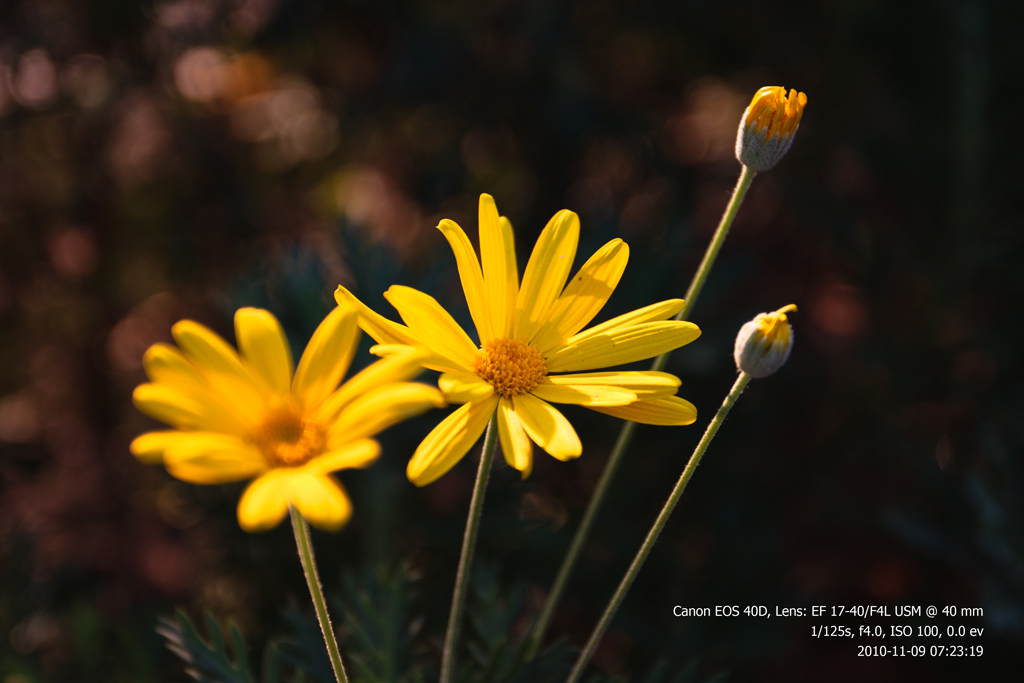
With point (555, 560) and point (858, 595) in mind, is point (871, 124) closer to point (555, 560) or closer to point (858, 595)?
point (858, 595)

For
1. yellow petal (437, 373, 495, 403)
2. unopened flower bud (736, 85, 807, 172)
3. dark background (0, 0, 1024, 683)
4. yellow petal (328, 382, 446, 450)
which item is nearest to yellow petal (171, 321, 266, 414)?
yellow petal (328, 382, 446, 450)

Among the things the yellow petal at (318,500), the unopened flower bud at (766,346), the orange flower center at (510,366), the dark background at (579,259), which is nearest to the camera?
the yellow petal at (318,500)

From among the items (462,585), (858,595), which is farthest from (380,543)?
(858,595)

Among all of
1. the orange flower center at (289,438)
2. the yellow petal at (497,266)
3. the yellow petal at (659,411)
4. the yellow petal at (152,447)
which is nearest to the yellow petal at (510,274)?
the yellow petal at (497,266)

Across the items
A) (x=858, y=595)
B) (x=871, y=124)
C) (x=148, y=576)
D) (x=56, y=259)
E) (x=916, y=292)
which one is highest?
(x=871, y=124)

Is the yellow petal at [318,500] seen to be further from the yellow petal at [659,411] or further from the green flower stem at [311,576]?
the yellow petal at [659,411]

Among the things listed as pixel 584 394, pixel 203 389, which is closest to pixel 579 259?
pixel 584 394

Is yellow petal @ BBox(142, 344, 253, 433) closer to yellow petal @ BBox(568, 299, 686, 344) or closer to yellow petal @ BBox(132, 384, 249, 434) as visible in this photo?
yellow petal @ BBox(132, 384, 249, 434)
